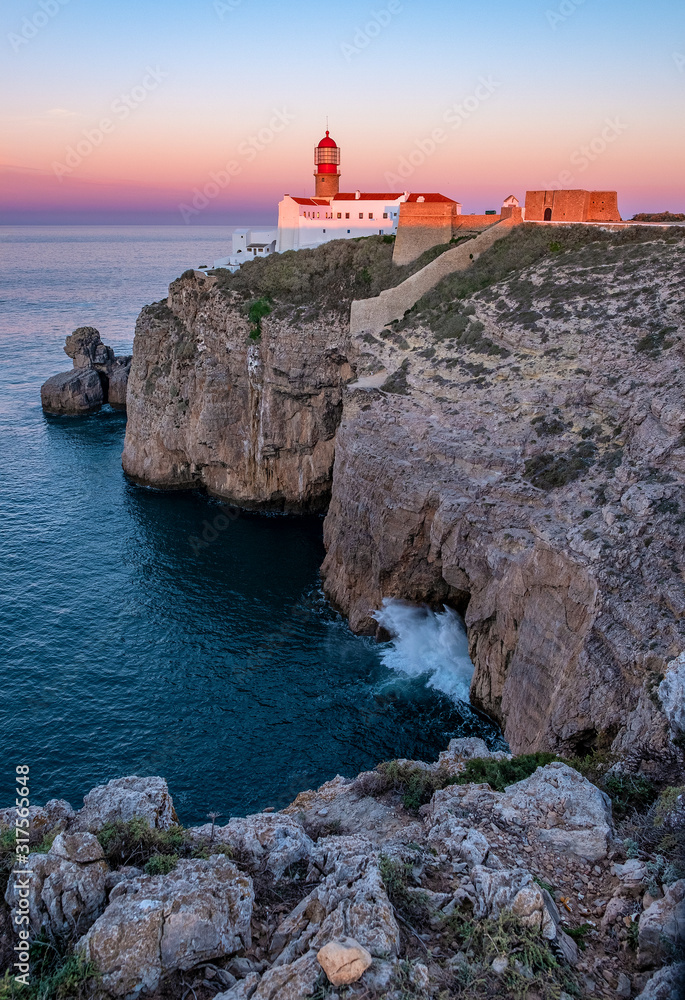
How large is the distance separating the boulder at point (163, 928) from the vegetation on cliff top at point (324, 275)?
130 ft

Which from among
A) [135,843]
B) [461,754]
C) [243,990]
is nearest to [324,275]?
[461,754]

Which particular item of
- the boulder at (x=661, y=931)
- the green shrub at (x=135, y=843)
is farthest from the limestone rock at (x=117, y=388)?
the boulder at (x=661, y=931)

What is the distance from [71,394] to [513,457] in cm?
5048

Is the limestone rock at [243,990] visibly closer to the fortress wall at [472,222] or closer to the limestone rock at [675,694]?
the limestone rock at [675,694]

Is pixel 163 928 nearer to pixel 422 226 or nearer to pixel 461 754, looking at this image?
pixel 461 754

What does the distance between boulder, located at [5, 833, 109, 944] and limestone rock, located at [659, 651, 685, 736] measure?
38.6 ft

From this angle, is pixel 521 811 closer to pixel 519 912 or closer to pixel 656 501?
pixel 519 912

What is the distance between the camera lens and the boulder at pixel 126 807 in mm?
12039

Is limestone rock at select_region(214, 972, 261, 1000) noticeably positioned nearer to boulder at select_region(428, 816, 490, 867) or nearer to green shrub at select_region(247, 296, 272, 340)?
boulder at select_region(428, 816, 490, 867)

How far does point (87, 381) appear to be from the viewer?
2608 inches

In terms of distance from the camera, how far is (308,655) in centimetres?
3138

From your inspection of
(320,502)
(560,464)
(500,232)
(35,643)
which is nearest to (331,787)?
(560,464)

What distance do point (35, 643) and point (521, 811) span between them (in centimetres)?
2498

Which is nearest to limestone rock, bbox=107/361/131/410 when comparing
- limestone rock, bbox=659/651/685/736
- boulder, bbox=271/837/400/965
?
limestone rock, bbox=659/651/685/736
